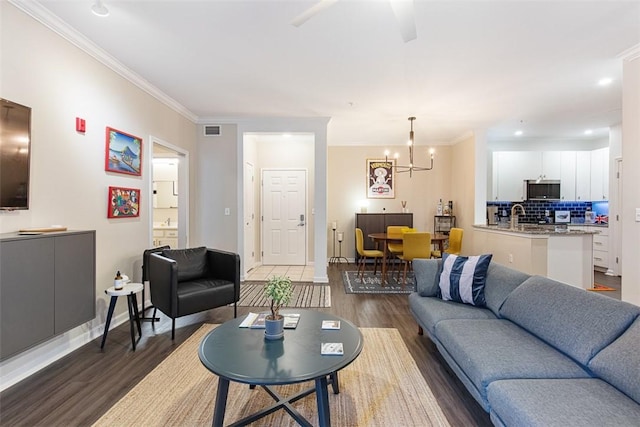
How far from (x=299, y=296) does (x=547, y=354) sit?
300 cm

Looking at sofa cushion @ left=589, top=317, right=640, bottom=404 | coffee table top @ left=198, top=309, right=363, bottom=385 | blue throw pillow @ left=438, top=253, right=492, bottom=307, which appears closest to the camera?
sofa cushion @ left=589, top=317, right=640, bottom=404

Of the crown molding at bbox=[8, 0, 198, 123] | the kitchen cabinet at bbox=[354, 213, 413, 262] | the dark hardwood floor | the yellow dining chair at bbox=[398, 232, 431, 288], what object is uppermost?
the crown molding at bbox=[8, 0, 198, 123]

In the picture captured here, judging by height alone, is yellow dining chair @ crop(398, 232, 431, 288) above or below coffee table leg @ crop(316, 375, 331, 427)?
above

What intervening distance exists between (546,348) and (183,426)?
2155 mm

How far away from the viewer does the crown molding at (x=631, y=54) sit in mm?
2721

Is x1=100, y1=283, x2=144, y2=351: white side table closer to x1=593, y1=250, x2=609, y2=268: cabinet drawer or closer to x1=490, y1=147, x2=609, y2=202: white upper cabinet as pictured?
x1=490, y1=147, x2=609, y2=202: white upper cabinet

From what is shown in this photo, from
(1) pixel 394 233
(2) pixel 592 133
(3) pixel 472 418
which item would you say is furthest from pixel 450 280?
(2) pixel 592 133

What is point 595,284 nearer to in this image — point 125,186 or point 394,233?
point 394,233

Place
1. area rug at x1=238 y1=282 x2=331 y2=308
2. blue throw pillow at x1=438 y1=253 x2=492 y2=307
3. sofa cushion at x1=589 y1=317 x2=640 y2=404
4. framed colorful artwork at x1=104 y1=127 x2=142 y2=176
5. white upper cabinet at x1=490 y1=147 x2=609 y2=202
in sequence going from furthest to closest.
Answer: white upper cabinet at x1=490 y1=147 x2=609 y2=202
area rug at x1=238 y1=282 x2=331 y2=308
framed colorful artwork at x1=104 y1=127 x2=142 y2=176
blue throw pillow at x1=438 y1=253 x2=492 y2=307
sofa cushion at x1=589 y1=317 x2=640 y2=404

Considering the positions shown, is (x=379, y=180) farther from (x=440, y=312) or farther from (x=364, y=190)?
(x=440, y=312)

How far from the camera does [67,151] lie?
2.56 m

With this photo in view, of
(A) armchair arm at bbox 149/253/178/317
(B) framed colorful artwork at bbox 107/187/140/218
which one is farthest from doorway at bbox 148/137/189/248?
(A) armchair arm at bbox 149/253/178/317

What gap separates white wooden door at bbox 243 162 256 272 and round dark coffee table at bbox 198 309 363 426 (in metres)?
3.38

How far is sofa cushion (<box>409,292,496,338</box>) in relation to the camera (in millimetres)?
2320
